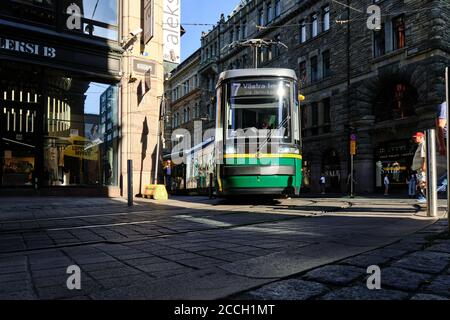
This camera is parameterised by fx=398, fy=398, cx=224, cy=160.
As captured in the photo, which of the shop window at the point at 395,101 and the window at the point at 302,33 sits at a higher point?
the window at the point at 302,33

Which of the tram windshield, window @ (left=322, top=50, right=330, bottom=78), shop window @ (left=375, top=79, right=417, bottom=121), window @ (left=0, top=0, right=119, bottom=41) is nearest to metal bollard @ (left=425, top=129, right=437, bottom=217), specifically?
the tram windshield

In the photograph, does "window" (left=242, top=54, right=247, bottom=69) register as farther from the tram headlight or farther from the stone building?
the tram headlight

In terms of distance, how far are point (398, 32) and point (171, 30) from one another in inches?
612

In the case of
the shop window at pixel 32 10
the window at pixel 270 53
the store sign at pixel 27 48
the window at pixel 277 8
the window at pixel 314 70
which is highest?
the window at pixel 277 8

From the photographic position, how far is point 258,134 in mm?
10188

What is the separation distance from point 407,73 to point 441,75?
2.17 meters

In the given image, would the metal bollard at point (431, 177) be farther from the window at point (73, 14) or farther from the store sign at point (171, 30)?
the window at point (73, 14)

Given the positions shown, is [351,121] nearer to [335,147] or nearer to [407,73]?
[335,147]

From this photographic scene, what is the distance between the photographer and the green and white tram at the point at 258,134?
9883 millimetres

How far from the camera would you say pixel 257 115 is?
10375mm

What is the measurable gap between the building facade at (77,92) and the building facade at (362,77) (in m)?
11.9

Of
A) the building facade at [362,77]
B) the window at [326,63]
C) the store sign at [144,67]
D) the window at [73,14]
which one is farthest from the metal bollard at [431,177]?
the window at [326,63]

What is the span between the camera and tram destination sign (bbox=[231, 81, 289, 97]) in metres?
10.5

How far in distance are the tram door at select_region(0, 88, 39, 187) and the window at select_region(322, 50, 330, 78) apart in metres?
23.0
